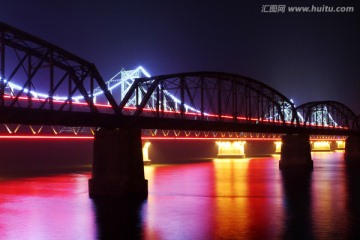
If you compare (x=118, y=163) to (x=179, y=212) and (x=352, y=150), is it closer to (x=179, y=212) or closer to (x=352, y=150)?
(x=179, y=212)

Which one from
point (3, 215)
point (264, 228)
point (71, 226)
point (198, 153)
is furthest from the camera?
point (198, 153)

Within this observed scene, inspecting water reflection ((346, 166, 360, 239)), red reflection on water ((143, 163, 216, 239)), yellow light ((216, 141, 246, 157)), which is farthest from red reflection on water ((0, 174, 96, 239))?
yellow light ((216, 141, 246, 157))

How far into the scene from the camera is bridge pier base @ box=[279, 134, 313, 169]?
93062 mm

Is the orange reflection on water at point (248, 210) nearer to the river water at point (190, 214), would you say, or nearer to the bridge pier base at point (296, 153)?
the river water at point (190, 214)

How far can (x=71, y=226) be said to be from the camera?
108 feet

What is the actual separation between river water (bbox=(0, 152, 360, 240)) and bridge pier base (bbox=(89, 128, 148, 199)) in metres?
1.45

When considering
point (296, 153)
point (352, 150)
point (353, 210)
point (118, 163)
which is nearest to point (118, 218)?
point (118, 163)

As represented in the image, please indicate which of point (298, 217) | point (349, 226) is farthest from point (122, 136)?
point (349, 226)

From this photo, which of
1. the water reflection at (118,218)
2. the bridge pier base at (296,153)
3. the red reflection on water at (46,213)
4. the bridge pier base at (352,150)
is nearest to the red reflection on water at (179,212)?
the water reflection at (118,218)

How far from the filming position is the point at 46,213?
39.6 metres

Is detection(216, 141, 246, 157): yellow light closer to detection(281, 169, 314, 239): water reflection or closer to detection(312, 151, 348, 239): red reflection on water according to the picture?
detection(281, 169, 314, 239): water reflection

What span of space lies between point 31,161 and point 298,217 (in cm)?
8500

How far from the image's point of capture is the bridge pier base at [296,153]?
305 ft

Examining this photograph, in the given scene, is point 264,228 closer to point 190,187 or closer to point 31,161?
point 190,187
